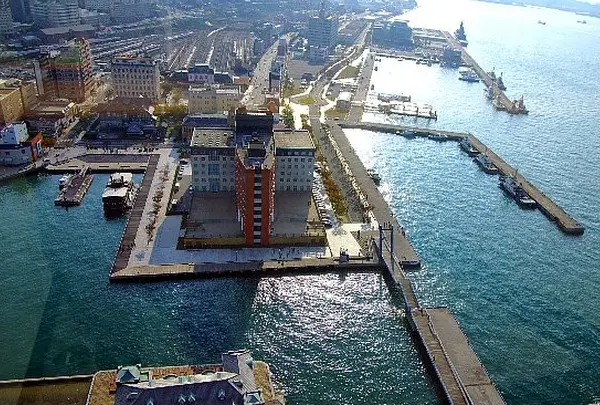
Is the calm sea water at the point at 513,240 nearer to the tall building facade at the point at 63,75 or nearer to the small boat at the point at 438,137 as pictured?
the small boat at the point at 438,137

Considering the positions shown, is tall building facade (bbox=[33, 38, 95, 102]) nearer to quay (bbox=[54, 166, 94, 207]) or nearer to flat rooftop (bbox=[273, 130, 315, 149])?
quay (bbox=[54, 166, 94, 207])

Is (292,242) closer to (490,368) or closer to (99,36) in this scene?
(490,368)

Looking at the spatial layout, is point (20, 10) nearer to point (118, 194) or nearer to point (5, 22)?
point (5, 22)

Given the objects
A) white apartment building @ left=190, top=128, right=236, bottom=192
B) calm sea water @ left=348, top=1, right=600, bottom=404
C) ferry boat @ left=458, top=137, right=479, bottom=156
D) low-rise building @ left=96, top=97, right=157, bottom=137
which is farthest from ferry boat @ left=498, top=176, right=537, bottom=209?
low-rise building @ left=96, top=97, right=157, bottom=137

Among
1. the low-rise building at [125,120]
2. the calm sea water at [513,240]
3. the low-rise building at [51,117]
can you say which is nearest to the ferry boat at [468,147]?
the calm sea water at [513,240]

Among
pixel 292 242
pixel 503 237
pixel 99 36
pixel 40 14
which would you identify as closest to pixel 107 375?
pixel 292 242

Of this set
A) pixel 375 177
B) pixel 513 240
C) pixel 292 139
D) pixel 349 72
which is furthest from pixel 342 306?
pixel 349 72
